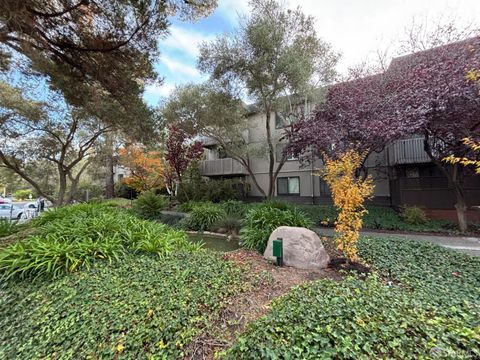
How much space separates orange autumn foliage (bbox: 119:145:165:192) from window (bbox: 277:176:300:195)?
30.4 ft

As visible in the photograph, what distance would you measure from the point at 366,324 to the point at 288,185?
14045mm

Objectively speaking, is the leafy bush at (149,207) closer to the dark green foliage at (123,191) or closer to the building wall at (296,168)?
the building wall at (296,168)

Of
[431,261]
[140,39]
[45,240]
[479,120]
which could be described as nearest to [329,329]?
[431,261]

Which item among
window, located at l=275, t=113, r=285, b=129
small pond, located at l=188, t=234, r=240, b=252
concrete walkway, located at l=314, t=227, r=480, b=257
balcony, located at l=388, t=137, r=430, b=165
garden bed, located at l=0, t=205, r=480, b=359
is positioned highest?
window, located at l=275, t=113, r=285, b=129

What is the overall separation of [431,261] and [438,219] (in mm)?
7219

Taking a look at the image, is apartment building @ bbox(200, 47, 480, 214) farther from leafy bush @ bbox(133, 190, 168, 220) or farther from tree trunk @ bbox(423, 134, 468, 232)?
leafy bush @ bbox(133, 190, 168, 220)

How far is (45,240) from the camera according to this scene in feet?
14.2

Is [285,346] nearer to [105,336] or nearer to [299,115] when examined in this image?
[105,336]

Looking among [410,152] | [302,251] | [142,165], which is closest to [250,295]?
[302,251]

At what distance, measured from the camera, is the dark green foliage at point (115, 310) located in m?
2.44

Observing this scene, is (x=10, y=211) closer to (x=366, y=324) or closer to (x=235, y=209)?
(x=235, y=209)

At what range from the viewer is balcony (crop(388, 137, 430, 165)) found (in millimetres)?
10269

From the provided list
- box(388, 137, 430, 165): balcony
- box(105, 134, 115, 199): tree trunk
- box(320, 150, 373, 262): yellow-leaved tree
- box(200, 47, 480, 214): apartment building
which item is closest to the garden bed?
box(320, 150, 373, 262): yellow-leaved tree

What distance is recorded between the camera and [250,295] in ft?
10.5
